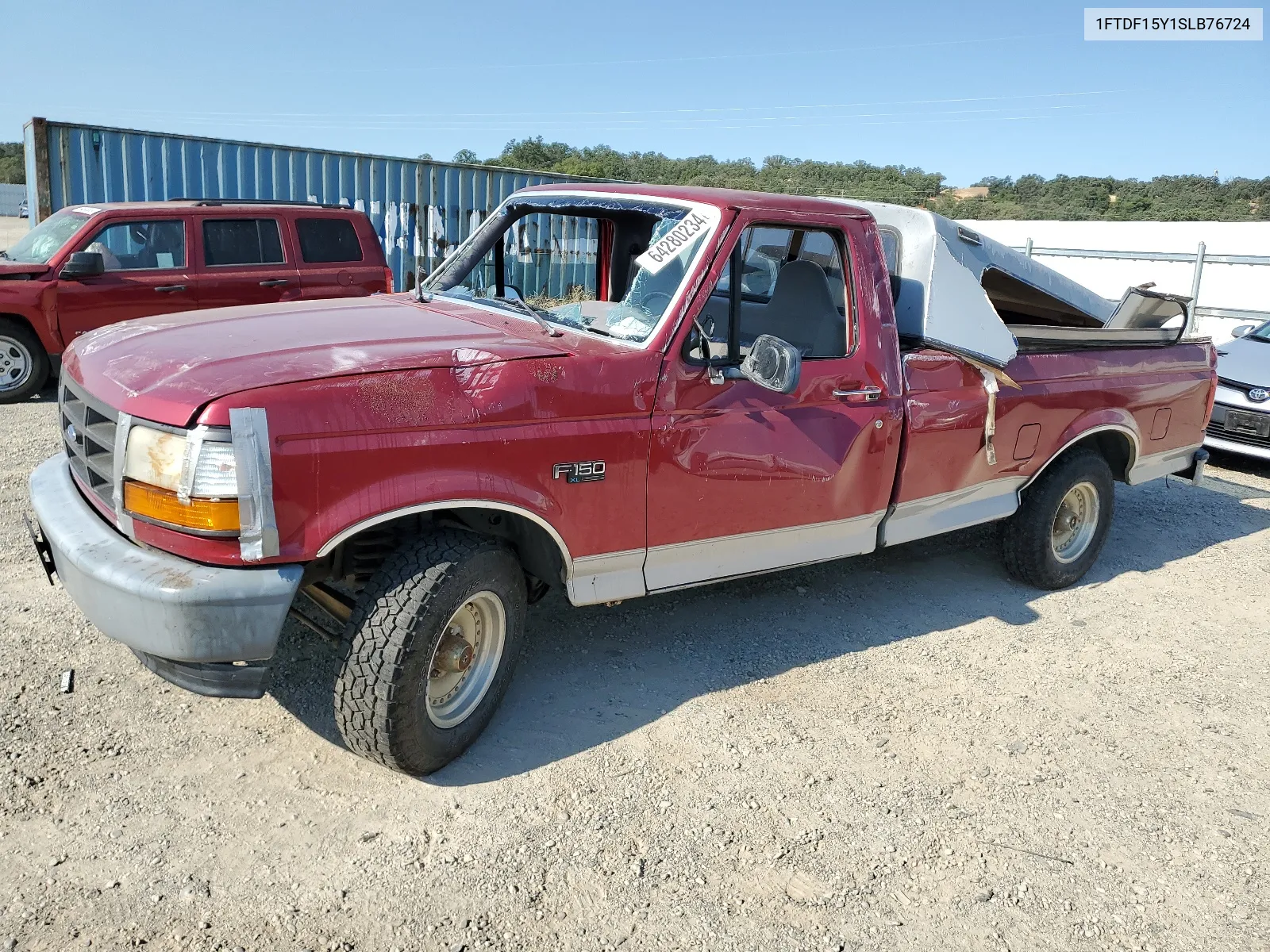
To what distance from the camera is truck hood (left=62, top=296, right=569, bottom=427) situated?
284cm

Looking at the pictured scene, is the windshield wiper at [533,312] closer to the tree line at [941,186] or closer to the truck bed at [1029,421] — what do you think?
the truck bed at [1029,421]

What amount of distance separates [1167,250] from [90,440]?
26.3m

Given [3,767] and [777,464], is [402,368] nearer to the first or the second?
[777,464]

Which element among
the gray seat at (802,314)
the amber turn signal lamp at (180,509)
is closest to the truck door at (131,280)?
the gray seat at (802,314)

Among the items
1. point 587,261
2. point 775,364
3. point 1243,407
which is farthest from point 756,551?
point 1243,407

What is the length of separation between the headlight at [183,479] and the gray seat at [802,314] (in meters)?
2.48

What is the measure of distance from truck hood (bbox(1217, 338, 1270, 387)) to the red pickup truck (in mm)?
4565

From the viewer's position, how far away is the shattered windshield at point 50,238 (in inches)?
344

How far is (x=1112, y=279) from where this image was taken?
80.6ft

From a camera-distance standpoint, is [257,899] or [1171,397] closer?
[257,899]

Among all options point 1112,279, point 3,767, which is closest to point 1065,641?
point 3,767

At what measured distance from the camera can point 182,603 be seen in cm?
270

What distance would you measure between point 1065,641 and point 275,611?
12.8 ft

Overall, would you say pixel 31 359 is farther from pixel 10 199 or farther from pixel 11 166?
pixel 11 166
